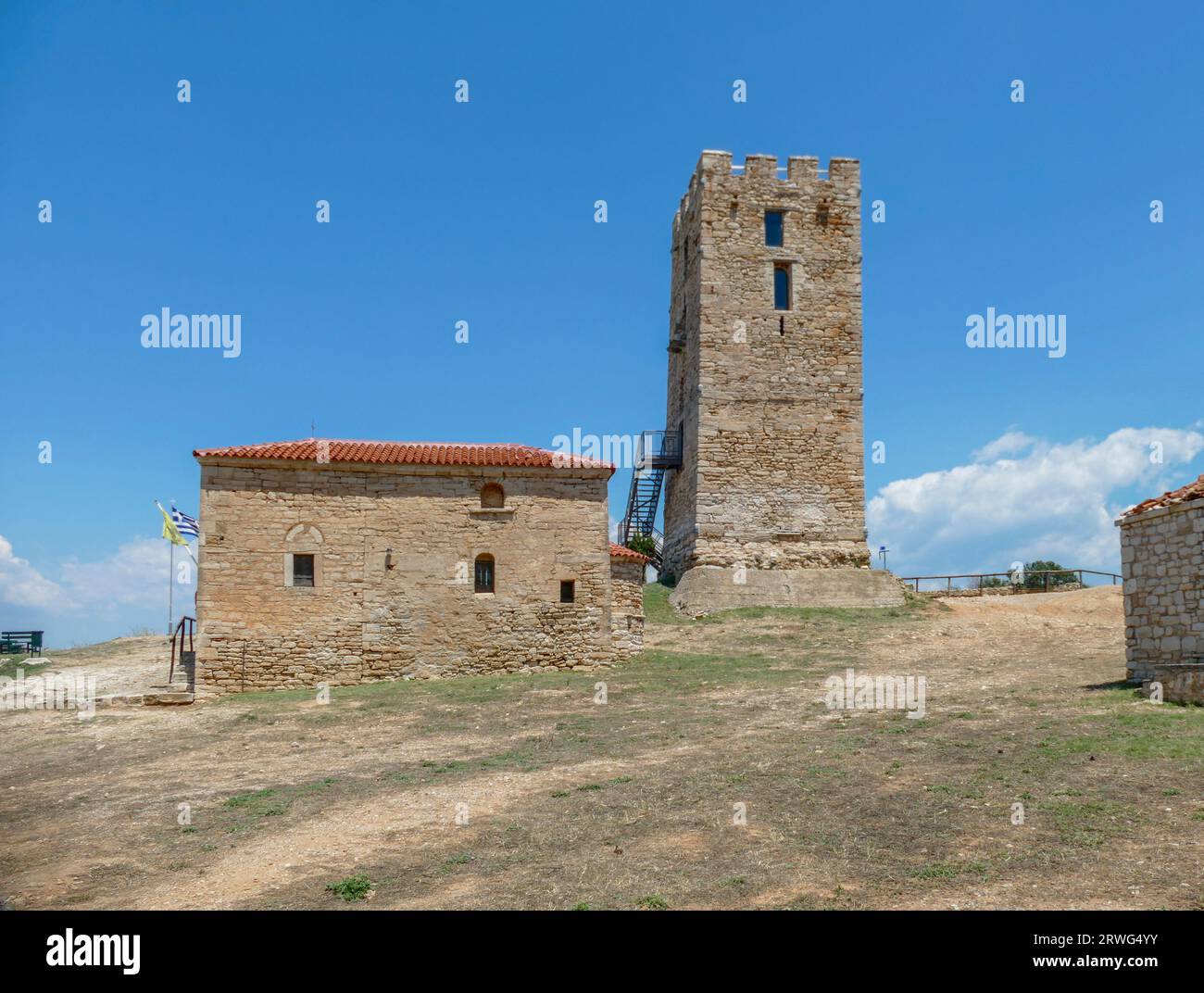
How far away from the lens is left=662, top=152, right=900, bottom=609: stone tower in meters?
29.2

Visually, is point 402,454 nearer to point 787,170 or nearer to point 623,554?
point 623,554

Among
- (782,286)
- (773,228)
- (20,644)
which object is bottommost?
(20,644)

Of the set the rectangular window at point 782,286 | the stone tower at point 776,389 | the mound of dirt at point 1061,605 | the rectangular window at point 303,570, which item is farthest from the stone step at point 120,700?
the rectangular window at point 782,286

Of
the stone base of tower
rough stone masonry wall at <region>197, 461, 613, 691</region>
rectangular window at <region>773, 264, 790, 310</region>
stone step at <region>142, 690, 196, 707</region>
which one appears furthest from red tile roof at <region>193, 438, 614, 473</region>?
rectangular window at <region>773, 264, 790, 310</region>

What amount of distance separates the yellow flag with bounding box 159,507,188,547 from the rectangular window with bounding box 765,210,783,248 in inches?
761

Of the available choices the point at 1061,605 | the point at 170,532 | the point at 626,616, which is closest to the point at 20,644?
the point at 170,532

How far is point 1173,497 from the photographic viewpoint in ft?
48.0

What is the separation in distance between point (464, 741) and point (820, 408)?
63.4ft

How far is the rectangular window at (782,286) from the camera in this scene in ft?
99.9

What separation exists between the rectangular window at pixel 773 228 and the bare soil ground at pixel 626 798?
1662cm

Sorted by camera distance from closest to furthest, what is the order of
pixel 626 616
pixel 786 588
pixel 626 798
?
pixel 626 798 < pixel 626 616 < pixel 786 588

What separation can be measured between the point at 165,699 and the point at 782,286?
70.2 ft

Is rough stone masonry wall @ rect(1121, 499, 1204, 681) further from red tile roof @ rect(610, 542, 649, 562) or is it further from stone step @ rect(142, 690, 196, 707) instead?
stone step @ rect(142, 690, 196, 707)

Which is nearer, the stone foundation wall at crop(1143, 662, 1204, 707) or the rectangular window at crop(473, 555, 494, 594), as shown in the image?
the stone foundation wall at crop(1143, 662, 1204, 707)
